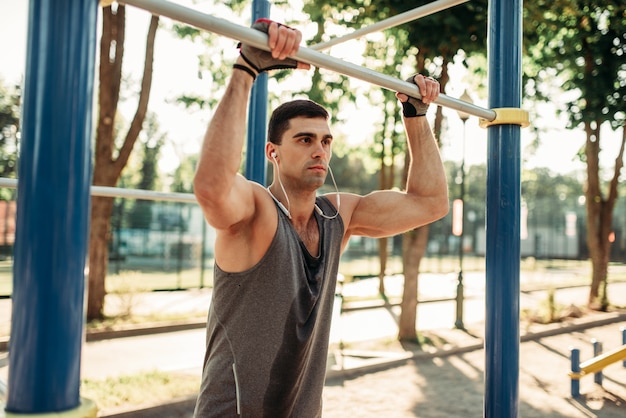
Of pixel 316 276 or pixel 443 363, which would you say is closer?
pixel 316 276

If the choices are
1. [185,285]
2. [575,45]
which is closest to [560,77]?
[575,45]

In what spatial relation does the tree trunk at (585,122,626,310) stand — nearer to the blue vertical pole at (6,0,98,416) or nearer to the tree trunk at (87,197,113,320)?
the tree trunk at (87,197,113,320)

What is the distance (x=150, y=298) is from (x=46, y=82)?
13.0 metres

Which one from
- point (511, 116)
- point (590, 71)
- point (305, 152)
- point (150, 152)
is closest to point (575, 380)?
point (511, 116)

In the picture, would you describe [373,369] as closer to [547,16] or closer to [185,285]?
[547,16]

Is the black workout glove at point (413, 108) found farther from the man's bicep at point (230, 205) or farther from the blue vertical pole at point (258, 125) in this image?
the blue vertical pole at point (258, 125)

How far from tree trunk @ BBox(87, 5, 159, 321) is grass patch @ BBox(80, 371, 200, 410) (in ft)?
12.1

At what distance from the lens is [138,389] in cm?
509

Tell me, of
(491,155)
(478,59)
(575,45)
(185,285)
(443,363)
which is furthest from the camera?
(185,285)

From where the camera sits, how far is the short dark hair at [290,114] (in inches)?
72.9

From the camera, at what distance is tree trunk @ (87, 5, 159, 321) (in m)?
8.57

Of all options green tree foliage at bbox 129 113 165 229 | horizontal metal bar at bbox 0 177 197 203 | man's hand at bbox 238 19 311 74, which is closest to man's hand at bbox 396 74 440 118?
man's hand at bbox 238 19 311 74

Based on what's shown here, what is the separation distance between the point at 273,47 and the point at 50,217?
652 millimetres

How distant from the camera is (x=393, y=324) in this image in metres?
10.2
